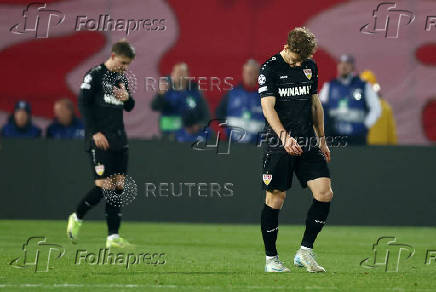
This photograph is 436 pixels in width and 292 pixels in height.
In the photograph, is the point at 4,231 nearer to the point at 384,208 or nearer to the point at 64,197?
the point at 64,197

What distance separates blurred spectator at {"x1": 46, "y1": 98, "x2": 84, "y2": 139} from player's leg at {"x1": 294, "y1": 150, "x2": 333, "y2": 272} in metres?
7.85

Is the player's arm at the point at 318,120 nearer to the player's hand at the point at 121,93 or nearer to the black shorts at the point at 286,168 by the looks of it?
the black shorts at the point at 286,168

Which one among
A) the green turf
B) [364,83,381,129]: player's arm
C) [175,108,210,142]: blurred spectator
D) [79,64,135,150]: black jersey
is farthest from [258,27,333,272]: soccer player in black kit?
[364,83,381,129]: player's arm

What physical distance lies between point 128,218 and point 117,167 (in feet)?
15.2

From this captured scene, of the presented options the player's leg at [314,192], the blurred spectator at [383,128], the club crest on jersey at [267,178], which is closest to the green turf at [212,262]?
the player's leg at [314,192]

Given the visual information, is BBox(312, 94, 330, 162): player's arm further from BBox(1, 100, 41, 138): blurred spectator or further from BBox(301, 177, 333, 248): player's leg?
BBox(1, 100, 41, 138): blurred spectator

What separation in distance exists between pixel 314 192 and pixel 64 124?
807 centimetres

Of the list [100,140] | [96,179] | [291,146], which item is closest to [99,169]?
[96,179]

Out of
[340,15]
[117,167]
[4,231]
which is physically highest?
[340,15]

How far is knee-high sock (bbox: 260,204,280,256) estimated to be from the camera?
9.80m

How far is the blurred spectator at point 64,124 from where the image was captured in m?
17.0

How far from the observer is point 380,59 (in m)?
17.7

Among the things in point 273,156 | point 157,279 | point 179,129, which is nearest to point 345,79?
point 179,129

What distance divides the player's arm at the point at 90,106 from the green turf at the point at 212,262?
1212mm
